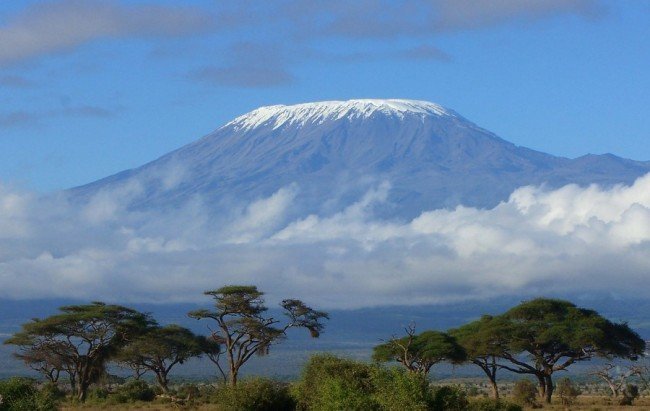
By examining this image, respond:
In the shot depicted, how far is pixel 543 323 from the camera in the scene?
74.0 m

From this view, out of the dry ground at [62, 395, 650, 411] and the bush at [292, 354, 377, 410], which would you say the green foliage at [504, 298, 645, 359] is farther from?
the bush at [292, 354, 377, 410]

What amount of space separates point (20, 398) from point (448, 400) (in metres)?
14.8

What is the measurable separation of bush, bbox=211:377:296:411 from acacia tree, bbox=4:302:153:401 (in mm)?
26391

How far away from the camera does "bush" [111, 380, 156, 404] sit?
230ft

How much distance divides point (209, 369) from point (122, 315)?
→ 3845 inches

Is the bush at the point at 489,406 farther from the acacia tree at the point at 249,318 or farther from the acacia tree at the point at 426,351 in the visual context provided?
the acacia tree at the point at 249,318

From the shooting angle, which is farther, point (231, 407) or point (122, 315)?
point (122, 315)

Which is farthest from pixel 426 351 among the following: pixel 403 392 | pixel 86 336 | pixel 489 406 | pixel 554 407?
pixel 403 392

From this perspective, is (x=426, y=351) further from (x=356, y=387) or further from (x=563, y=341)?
(x=356, y=387)

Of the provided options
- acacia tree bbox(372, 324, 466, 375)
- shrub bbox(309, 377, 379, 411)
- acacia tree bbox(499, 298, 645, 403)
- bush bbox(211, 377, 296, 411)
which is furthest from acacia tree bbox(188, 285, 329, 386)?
shrub bbox(309, 377, 379, 411)

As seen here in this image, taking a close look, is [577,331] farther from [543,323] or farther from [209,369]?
[209,369]

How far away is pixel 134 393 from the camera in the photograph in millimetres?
71500

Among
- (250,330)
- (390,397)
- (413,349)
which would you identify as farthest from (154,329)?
(390,397)

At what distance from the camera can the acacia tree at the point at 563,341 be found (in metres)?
71.1
